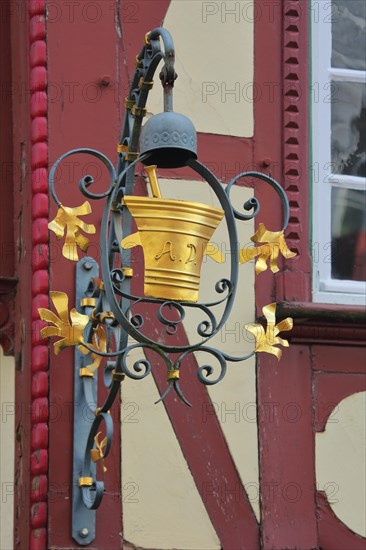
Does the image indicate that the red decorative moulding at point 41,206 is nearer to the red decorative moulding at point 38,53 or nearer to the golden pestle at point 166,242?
the red decorative moulding at point 38,53

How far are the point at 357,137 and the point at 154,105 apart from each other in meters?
A: 0.83

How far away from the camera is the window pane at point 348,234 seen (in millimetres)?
7113

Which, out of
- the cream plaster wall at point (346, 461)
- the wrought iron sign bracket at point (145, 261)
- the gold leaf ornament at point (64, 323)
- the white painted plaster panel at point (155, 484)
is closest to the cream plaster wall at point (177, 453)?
the white painted plaster panel at point (155, 484)

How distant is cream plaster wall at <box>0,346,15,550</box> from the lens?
21.5ft

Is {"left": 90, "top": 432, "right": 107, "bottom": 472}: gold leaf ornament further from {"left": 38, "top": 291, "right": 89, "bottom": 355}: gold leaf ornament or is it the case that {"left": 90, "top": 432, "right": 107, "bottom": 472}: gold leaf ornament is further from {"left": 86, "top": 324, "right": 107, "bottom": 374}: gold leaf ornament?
{"left": 38, "top": 291, "right": 89, "bottom": 355}: gold leaf ornament

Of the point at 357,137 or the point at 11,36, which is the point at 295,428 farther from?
the point at 11,36

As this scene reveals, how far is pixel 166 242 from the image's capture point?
581cm

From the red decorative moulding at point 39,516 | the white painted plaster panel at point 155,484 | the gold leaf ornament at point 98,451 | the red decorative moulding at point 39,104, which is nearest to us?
the gold leaf ornament at point 98,451

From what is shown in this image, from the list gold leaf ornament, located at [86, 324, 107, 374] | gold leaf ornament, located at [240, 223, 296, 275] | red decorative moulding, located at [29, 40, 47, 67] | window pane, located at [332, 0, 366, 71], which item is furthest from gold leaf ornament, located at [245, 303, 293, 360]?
window pane, located at [332, 0, 366, 71]

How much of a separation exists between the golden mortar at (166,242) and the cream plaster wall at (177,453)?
0.88 m

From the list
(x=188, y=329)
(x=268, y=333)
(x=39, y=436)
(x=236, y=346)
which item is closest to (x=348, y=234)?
(x=236, y=346)

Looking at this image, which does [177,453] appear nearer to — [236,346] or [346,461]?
[236,346]

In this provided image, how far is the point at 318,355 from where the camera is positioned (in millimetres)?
6871

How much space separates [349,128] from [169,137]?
1.63 meters
